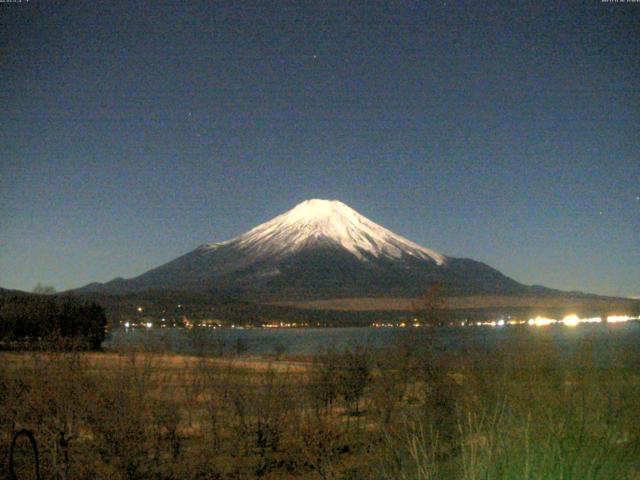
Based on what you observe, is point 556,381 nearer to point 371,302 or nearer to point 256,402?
point 256,402

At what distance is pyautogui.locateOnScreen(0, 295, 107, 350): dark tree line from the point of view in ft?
119

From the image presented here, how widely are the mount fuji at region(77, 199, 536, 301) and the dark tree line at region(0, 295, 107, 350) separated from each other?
8536 cm

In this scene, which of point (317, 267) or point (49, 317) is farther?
point (317, 267)

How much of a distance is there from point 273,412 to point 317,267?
14061 centimetres

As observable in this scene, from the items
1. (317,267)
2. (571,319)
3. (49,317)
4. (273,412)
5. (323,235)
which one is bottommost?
Result: (571,319)

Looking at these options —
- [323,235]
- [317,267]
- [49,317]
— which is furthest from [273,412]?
[323,235]

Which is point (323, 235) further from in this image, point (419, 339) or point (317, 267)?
point (419, 339)

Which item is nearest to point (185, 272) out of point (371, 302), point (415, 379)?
point (371, 302)

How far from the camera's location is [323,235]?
168m

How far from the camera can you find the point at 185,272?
534 feet

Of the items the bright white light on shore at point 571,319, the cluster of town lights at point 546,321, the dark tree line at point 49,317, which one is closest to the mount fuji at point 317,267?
the bright white light on shore at point 571,319

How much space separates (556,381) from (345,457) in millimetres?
3069

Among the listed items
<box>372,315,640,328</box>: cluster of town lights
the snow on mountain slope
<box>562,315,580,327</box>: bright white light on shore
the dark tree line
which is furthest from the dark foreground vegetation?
the snow on mountain slope

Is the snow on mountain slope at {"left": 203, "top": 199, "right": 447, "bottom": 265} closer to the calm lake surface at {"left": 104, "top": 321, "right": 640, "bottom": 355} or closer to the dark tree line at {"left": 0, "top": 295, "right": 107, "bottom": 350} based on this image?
the dark tree line at {"left": 0, "top": 295, "right": 107, "bottom": 350}
